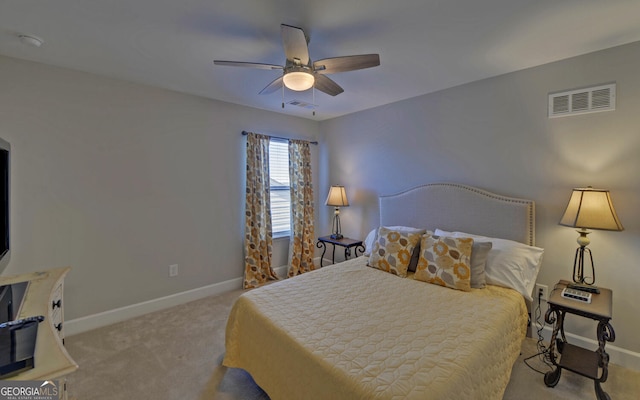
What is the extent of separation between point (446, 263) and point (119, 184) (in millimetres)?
3195

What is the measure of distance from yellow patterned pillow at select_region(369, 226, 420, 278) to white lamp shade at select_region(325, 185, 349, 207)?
1.27 metres

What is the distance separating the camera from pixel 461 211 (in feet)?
9.50

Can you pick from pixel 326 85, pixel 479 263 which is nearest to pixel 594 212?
pixel 479 263

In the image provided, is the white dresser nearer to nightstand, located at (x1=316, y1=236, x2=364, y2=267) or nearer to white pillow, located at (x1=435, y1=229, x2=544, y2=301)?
white pillow, located at (x1=435, y1=229, x2=544, y2=301)

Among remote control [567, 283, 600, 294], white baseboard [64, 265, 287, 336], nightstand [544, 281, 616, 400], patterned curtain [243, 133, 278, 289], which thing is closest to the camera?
nightstand [544, 281, 616, 400]

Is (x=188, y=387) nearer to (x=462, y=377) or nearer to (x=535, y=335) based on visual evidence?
(x=462, y=377)

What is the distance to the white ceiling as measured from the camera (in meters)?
1.67

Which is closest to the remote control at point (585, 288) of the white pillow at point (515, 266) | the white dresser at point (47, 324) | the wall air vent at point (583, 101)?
the white pillow at point (515, 266)

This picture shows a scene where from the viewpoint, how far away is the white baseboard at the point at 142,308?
2.64 metres

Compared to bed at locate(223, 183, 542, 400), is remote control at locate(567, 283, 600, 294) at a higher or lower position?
higher

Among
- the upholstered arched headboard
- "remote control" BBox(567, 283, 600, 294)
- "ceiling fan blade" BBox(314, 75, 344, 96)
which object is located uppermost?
"ceiling fan blade" BBox(314, 75, 344, 96)

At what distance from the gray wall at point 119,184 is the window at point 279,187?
0.51 meters

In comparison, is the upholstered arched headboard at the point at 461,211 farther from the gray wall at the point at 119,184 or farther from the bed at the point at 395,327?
the gray wall at the point at 119,184

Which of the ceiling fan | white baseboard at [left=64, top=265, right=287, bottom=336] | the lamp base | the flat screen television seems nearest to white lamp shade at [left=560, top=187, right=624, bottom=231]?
the lamp base
